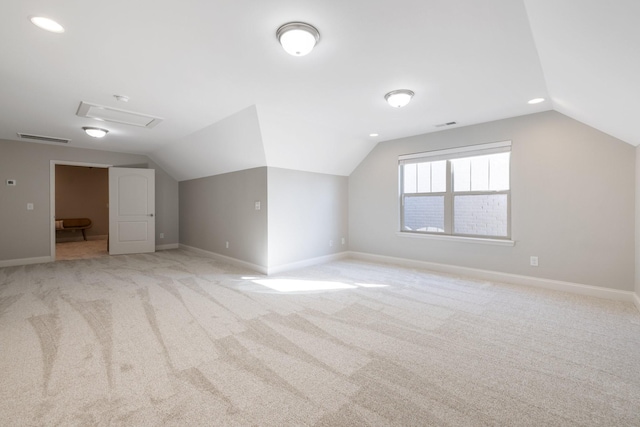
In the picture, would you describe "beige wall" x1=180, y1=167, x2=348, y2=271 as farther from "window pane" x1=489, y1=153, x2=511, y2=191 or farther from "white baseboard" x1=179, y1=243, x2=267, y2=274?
"window pane" x1=489, y1=153, x2=511, y2=191

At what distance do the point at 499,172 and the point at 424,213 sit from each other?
4.42ft

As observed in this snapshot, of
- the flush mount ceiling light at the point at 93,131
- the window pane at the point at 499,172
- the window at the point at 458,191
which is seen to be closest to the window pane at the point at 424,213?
the window at the point at 458,191

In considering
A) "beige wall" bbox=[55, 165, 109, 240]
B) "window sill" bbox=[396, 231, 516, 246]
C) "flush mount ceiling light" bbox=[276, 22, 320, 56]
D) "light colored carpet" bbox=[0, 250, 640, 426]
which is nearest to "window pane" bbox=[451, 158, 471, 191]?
"window sill" bbox=[396, 231, 516, 246]

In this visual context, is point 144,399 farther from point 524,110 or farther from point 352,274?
point 524,110

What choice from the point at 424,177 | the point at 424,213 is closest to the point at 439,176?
the point at 424,177

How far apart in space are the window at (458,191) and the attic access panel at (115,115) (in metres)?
4.31

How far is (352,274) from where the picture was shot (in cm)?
457

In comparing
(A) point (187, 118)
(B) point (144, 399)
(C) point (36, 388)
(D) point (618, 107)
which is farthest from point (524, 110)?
(C) point (36, 388)

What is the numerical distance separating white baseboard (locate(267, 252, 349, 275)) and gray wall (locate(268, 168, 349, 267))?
0.06m

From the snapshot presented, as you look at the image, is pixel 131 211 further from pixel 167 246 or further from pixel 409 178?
pixel 409 178

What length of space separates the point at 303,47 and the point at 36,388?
2910mm

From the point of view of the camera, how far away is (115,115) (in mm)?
→ 3932

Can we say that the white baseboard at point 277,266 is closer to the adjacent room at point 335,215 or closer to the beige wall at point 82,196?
the adjacent room at point 335,215

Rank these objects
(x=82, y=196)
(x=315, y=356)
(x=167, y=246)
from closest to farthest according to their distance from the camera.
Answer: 1. (x=315, y=356)
2. (x=167, y=246)
3. (x=82, y=196)
